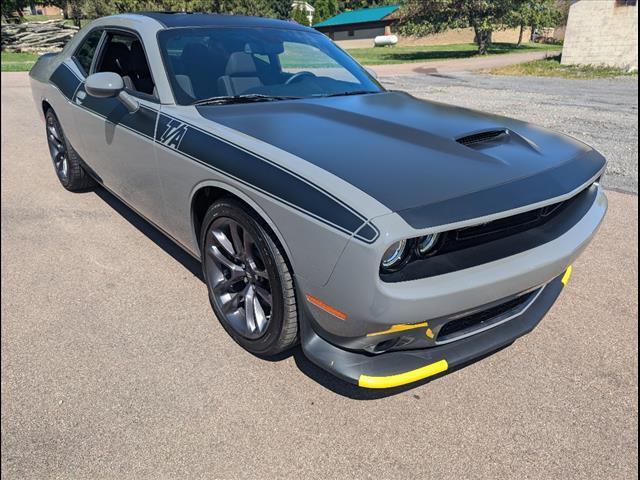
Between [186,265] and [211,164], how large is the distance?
4.03 feet

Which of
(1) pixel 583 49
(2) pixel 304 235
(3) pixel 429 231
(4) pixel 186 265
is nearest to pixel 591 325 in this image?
(3) pixel 429 231

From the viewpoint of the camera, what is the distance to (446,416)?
2.10 meters

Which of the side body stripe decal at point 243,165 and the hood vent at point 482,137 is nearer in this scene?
the side body stripe decal at point 243,165

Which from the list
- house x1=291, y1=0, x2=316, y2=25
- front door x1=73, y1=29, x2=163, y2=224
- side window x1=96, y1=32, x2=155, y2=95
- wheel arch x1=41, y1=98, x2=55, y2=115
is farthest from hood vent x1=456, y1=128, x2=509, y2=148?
house x1=291, y1=0, x2=316, y2=25

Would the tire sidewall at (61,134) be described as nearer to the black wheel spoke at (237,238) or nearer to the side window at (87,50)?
the side window at (87,50)

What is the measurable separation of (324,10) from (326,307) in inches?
2539

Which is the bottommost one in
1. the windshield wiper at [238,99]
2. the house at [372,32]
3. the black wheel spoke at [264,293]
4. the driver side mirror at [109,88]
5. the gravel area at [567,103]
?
the house at [372,32]

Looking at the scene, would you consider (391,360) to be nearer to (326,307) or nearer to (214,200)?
(326,307)

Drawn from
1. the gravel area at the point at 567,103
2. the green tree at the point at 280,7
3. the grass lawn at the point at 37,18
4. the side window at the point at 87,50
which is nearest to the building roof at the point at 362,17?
the green tree at the point at 280,7

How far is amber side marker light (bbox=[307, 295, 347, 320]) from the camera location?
5.91 ft

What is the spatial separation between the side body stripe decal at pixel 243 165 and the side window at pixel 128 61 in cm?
19

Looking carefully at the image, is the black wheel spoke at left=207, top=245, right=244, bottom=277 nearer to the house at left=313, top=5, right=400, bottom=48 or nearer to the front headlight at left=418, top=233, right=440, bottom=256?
the front headlight at left=418, top=233, right=440, bottom=256

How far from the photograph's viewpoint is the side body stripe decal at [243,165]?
1692 millimetres


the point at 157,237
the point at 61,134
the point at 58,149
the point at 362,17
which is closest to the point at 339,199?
the point at 157,237
